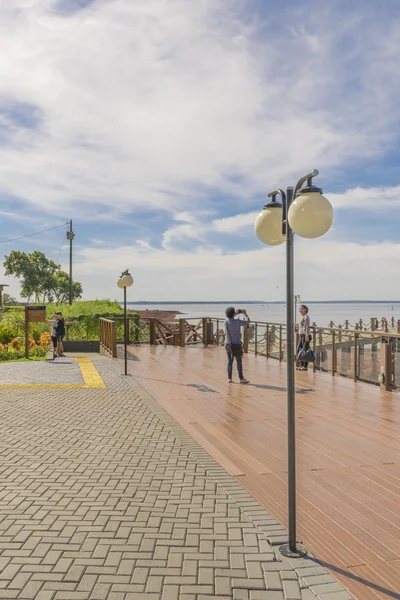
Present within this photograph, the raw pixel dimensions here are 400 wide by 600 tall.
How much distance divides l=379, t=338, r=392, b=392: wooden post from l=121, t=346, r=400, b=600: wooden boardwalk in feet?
0.78

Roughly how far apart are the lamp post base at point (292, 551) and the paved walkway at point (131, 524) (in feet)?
0.16

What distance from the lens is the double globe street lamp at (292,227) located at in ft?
9.75

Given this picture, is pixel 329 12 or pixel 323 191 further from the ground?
pixel 329 12

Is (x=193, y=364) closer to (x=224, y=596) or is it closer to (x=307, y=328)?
(x=307, y=328)

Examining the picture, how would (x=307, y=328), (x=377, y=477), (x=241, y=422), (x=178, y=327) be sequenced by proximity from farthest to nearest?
(x=178, y=327) → (x=307, y=328) → (x=241, y=422) → (x=377, y=477)

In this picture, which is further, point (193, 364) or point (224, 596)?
point (193, 364)

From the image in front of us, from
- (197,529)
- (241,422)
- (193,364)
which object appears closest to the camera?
(197,529)

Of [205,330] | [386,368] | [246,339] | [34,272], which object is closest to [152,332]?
[205,330]

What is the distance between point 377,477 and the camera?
443 centimetres

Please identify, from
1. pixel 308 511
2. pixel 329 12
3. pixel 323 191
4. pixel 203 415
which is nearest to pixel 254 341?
pixel 203 415

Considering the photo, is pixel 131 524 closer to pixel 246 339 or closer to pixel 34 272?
pixel 246 339

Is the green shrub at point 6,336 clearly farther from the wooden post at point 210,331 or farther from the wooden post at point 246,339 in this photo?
the wooden post at point 246,339

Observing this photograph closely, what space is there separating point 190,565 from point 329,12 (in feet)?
Answer: 25.4

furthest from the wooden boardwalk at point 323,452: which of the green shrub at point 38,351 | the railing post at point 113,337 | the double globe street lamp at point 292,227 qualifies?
the green shrub at point 38,351
